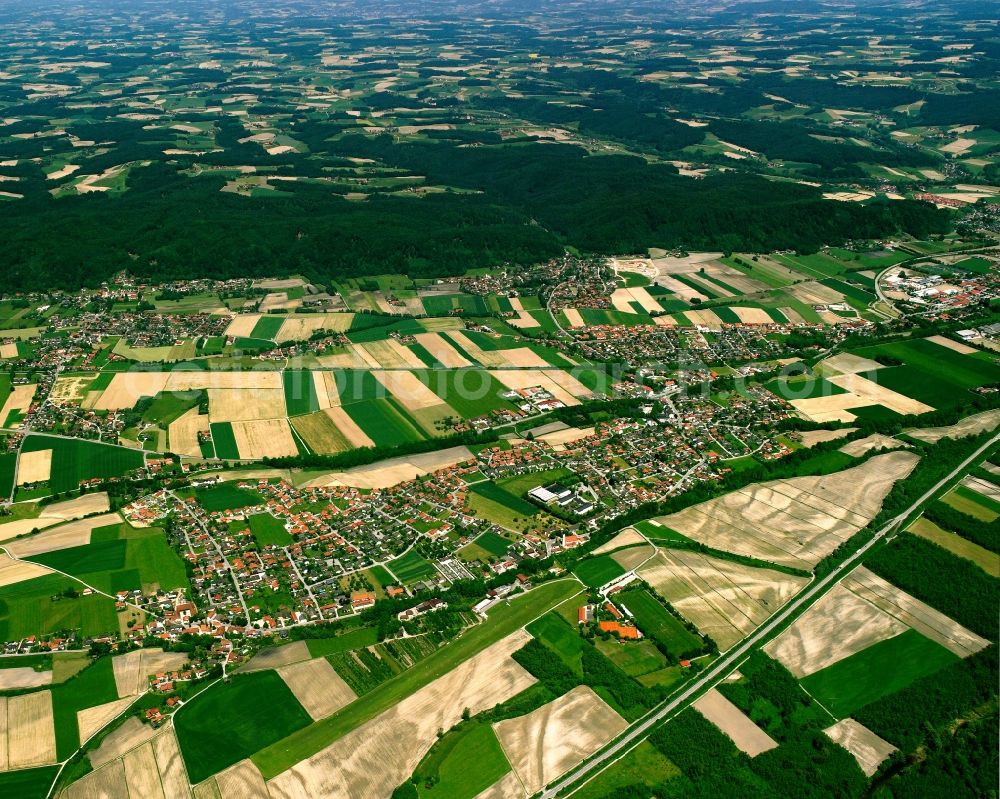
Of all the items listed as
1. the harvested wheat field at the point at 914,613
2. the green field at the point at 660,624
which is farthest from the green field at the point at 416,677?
the harvested wheat field at the point at 914,613

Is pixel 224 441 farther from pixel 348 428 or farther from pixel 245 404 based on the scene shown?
pixel 348 428

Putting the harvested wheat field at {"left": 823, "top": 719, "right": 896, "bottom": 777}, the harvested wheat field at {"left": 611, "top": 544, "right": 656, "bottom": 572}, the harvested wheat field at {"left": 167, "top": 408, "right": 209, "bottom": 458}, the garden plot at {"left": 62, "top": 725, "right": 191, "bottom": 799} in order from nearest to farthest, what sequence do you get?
1. the garden plot at {"left": 62, "top": 725, "right": 191, "bottom": 799}
2. the harvested wheat field at {"left": 823, "top": 719, "right": 896, "bottom": 777}
3. the harvested wheat field at {"left": 611, "top": 544, "right": 656, "bottom": 572}
4. the harvested wheat field at {"left": 167, "top": 408, "right": 209, "bottom": 458}

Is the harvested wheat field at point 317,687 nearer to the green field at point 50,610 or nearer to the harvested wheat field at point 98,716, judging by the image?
the harvested wheat field at point 98,716

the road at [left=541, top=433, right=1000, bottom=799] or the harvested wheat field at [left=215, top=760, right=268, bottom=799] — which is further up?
the harvested wheat field at [left=215, top=760, right=268, bottom=799]

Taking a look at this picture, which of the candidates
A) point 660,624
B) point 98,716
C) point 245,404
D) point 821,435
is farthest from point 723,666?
point 245,404

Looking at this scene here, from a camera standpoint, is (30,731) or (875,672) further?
(875,672)

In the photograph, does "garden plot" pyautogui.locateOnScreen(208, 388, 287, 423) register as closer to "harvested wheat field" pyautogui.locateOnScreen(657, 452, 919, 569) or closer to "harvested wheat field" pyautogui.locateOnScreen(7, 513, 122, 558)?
"harvested wheat field" pyautogui.locateOnScreen(7, 513, 122, 558)

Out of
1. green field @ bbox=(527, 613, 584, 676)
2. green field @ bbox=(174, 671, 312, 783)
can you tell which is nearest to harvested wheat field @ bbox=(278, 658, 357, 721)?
green field @ bbox=(174, 671, 312, 783)
